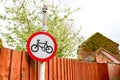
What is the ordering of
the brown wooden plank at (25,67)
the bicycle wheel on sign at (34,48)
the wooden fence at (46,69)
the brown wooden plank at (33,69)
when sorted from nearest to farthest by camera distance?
the wooden fence at (46,69), the bicycle wheel on sign at (34,48), the brown wooden plank at (25,67), the brown wooden plank at (33,69)

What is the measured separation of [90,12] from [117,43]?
63.9 ft

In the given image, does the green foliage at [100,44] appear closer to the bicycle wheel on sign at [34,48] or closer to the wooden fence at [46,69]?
the wooden fence at [46,69]

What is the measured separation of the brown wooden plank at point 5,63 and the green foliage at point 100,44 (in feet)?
96.0

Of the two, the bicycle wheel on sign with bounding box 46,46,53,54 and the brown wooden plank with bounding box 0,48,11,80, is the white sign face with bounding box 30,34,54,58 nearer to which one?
the bicycle wheel on sign with bounding box 46,46,53,54

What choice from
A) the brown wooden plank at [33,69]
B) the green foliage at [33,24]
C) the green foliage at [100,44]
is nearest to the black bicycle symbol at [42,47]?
the brown wooden plank at [33,69]

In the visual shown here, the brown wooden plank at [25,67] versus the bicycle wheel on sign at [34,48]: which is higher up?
the bicycle wheel on sign at [34,48]

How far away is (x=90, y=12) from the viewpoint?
597 inches

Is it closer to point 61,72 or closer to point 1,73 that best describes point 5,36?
point 61,72

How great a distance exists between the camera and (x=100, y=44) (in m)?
33.0

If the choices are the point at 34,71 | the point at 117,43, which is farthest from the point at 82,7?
the point at 117,43

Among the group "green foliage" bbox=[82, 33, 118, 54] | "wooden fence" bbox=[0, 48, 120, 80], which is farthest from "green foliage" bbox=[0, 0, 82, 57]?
"green foliage" bbox=[82, 33, 118, 54]

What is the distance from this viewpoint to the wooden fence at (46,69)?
3.29 m

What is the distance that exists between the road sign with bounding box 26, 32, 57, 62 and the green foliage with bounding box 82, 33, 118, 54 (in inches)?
1140

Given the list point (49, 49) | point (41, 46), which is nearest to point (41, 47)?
point (41, 46)
